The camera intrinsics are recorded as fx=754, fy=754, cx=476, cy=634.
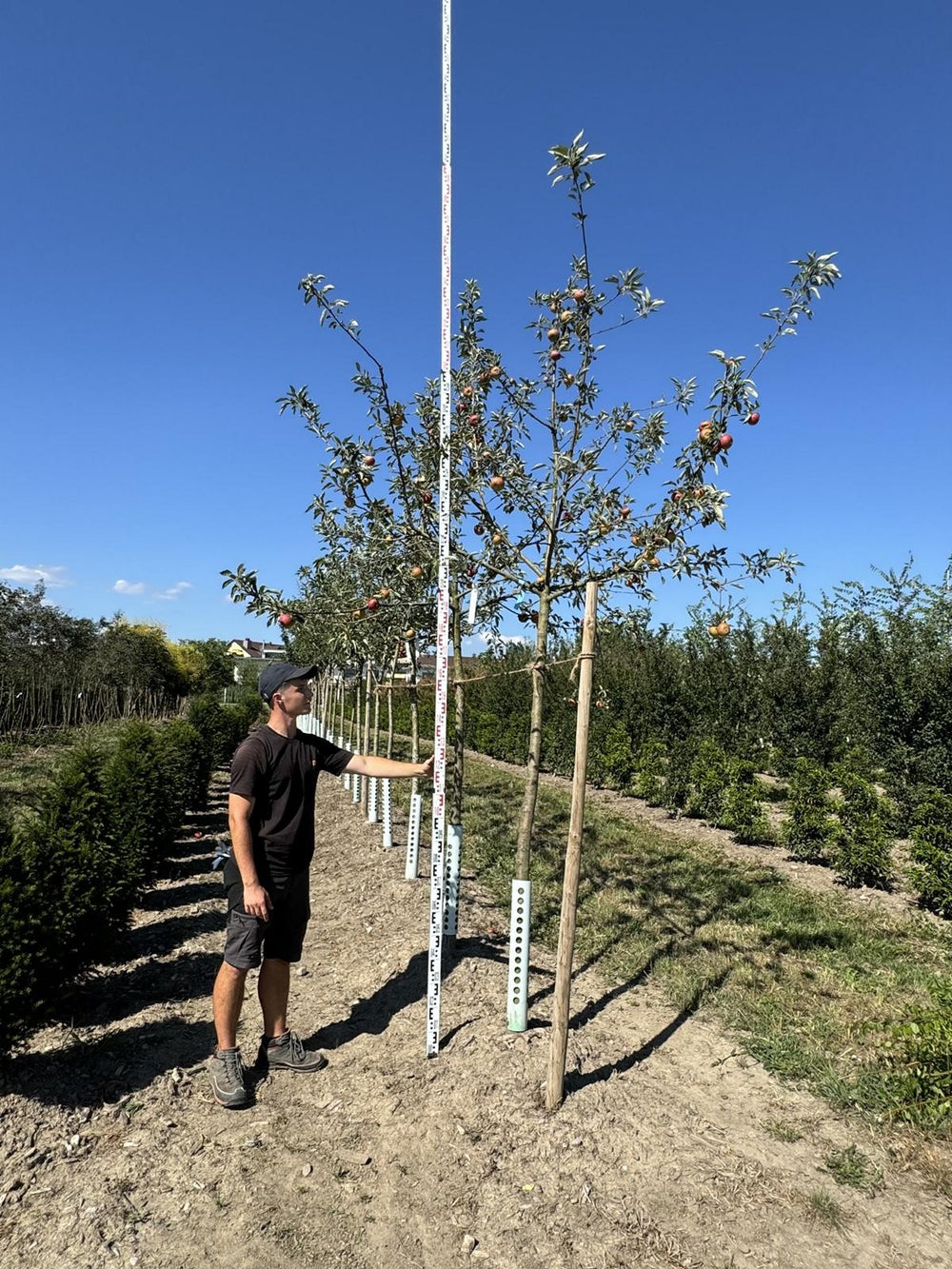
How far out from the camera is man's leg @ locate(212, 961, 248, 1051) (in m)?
3.33

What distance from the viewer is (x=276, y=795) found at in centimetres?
351

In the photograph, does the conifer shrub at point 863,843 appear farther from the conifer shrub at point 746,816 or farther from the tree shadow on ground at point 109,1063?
the tree shadow on ground at point 109,1063

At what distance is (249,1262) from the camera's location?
8.10ft

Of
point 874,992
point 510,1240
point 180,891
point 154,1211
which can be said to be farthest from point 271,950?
point 180,891

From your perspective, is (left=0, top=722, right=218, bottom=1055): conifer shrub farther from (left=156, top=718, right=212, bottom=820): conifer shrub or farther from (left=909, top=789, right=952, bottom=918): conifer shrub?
(left=909, top=789, right=952, bottom=918): conifer shrub

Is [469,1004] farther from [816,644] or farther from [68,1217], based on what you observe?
[816,644]

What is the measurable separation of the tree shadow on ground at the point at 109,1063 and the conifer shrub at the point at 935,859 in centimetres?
645

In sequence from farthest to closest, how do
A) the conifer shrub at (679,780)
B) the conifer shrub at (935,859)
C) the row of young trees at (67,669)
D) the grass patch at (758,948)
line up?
the row of young trees at (67,669), the conifer shrub at (679,780), the conifer shrub at (935,859), the grass patch at (758,948)

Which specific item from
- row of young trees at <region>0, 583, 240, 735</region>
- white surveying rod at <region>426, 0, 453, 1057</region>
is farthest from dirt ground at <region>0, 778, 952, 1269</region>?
row of young trees at <region>0, 583, 240, 735</region>

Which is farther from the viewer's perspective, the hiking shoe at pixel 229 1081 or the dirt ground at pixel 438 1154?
the hiking shoe at pixel 229 1081

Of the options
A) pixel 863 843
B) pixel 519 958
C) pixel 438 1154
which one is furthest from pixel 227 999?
pixel 863 843

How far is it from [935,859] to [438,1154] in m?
6.08

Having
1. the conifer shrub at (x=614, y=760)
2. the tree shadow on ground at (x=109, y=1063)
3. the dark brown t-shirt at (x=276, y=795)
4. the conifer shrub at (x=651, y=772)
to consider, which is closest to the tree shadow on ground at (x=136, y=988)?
the tree shadow on ground at (x=109, y=1063)

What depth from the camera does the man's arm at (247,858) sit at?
3291mm
